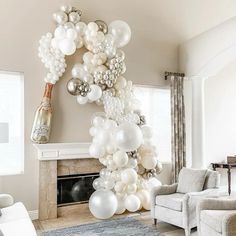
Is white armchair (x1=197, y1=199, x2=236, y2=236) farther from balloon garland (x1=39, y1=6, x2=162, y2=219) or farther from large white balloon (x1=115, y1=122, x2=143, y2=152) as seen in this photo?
balloon garland (x1=39, y1=6, x2=162, y2=219)

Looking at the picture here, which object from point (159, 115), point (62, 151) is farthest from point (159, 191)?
point (159, 115)

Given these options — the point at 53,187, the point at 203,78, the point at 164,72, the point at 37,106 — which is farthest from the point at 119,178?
the point at 203,78

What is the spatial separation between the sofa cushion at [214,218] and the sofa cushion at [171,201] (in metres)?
0.67

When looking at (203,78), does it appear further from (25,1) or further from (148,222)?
(25,1)

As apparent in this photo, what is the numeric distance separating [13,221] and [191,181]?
263cm

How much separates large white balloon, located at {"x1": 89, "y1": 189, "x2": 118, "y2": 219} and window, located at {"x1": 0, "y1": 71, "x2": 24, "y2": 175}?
52.4 inches

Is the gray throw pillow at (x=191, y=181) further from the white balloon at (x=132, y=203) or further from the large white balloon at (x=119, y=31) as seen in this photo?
the large white balloon at (x=119, y=31)

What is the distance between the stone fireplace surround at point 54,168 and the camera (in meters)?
4.66

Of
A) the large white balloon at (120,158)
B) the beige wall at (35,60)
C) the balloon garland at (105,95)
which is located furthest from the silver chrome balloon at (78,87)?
the large white balloon at (120,158)

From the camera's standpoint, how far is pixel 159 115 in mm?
6078

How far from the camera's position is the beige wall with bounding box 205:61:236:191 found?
6.56 m

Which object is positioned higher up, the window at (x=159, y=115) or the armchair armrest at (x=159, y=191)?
the window at (x=159, y=115)

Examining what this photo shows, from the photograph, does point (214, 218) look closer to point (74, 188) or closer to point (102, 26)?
point (74, 188)

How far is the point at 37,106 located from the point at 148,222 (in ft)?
8.58
